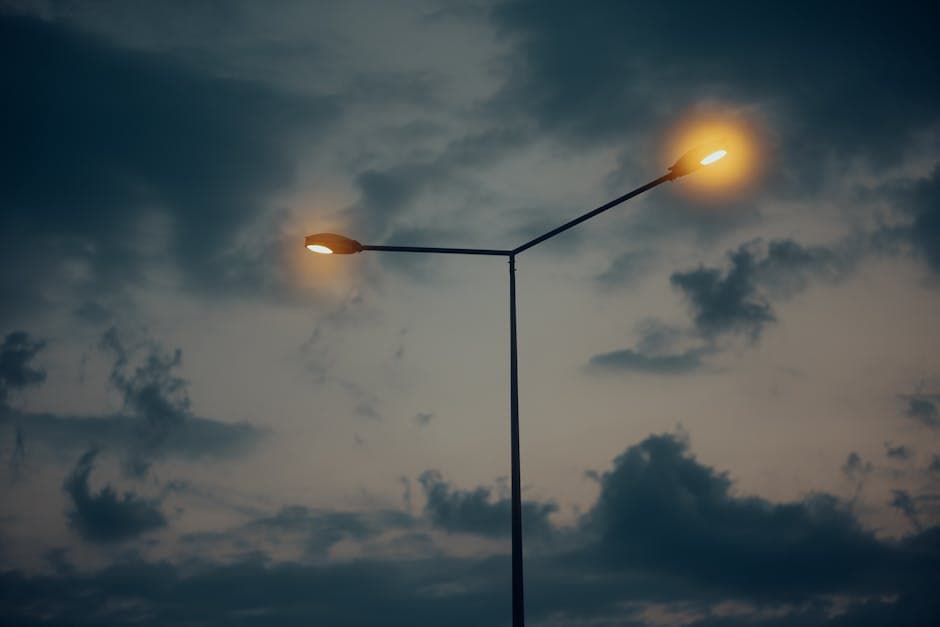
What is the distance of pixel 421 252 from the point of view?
1577 centimetres

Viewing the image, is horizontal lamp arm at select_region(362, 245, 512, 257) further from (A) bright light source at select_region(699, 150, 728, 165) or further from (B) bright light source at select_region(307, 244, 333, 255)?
(A) bright light source at select_region(699, 150, 728, 165)

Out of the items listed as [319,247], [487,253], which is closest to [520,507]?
[487,253]

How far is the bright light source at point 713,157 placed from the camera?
42.6 ft

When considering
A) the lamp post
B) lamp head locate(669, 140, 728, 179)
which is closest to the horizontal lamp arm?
the lamp post

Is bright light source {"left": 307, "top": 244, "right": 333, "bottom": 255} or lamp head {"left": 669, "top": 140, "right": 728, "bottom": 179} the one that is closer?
lamp head {"left": 669, "top": 140, "right": 728, "bottom": 179}

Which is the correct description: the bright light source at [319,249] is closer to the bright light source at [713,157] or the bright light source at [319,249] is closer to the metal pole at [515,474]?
the metal pole at [515,474]

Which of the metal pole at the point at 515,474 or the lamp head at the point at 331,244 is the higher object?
the lamp head at the point at 331,244

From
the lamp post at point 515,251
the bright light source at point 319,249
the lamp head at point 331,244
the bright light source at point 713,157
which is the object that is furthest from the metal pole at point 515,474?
the bright light source at point 713,157

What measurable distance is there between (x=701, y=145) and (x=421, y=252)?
534cm

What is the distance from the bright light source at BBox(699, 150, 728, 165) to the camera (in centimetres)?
1298

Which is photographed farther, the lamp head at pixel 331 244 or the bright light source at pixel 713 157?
the lamp head at pixel 331 244

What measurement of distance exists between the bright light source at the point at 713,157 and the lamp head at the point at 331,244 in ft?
19.9

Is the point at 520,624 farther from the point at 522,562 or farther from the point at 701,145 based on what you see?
the point at 701,145

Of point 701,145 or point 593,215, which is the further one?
point 593,215
